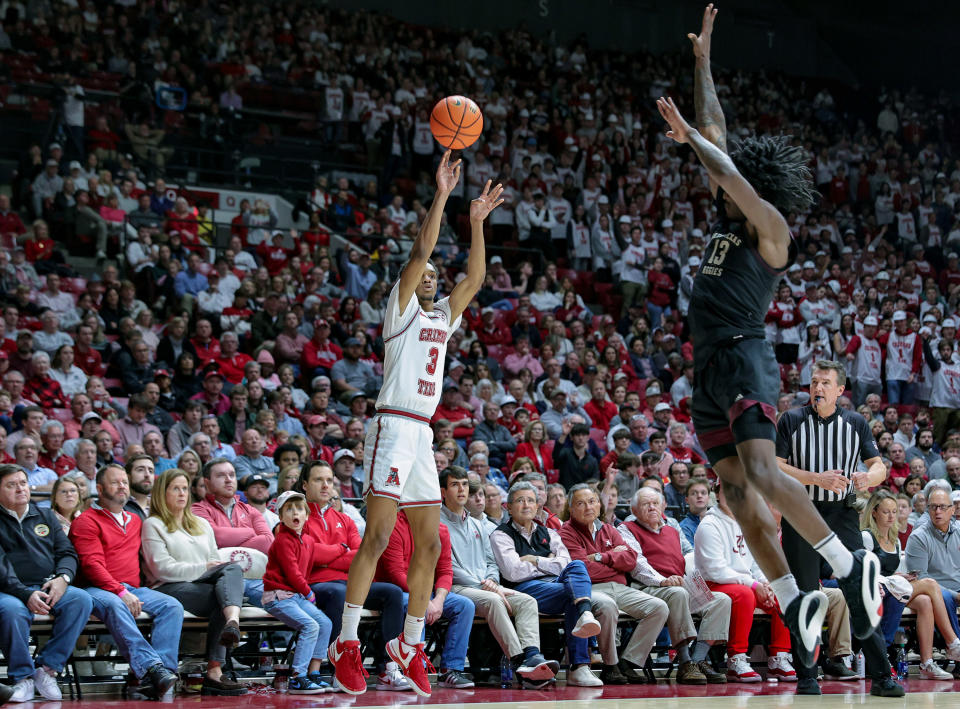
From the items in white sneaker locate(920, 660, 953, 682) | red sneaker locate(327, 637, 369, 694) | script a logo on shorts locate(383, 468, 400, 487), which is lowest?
white sneaker locate(920, 660, 953, 682)

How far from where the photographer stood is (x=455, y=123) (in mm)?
7160

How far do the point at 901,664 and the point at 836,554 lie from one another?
4.93 meters

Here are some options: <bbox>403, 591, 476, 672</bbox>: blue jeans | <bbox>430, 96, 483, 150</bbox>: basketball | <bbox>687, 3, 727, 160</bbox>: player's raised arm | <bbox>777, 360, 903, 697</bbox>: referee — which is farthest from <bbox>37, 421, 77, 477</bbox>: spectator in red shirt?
<bbox>687, 3, 727, 160</bbox>: player's raised arm

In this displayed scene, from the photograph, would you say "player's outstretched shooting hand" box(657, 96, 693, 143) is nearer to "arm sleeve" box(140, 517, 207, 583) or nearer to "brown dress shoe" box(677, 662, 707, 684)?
"arm sleeve" box(140, 517, 207, 583)

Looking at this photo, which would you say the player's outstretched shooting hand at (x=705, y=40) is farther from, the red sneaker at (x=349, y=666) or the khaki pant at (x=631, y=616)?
the khaki pant at (x=631, y=616)

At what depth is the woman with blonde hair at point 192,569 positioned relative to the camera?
24.3ft

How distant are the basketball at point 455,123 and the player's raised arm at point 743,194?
85.3 inches

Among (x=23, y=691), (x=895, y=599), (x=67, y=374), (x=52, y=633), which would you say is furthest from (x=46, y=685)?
(x=895, y=599)

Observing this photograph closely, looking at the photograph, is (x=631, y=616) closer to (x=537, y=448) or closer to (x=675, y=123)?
(x=537, y=448)

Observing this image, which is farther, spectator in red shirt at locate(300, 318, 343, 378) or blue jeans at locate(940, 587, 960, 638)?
spectator in red shirt at locate(300, 318, 343, 378)

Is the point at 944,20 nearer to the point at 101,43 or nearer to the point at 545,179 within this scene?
the point at 545,179

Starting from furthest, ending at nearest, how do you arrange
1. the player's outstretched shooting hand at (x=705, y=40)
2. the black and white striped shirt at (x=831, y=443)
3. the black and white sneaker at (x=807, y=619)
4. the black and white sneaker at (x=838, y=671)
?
the black and white sneaker at (x=838, y=671)
the black and white striped shirt at (x=831, y=443)
the player's outstretched shooting hand at (x=705, y=40)
the black and white sneaker at (x=807, y=619)

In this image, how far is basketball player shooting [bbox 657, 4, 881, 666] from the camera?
16.3 feet

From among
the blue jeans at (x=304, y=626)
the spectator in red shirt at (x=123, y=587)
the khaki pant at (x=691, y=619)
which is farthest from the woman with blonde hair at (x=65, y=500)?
the khaki pant at (x=691, y=619)
